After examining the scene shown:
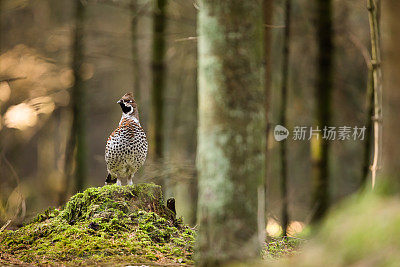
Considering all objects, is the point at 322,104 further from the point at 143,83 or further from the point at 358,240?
the point at 143,83

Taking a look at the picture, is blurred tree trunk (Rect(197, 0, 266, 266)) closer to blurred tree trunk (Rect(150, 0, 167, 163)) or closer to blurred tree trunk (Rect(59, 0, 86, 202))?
blurred tree trunk (Rect(150, 0, 167, 163))

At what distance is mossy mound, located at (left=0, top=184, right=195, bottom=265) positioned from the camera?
5003 mm

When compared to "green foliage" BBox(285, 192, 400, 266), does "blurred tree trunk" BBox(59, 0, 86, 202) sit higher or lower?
higher

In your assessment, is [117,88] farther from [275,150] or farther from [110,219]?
[110,219]

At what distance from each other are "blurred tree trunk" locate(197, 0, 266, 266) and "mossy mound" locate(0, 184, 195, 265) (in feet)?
4.55

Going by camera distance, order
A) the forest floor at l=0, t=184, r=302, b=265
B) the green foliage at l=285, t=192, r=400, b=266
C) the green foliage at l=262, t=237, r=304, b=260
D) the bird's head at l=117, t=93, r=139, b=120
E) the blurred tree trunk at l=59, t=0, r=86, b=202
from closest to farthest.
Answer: the green foliage at l=285, t=192, r=400, b=266 → the forest floor at l=0, t=184, r=302, b=265 → the green foliage at l=262, t=237, r=304, b=260 → the bird's head at l=117, t=93, r=139, b=120 → the blurred tree trunk at l=59, t=0, r=86, b=202

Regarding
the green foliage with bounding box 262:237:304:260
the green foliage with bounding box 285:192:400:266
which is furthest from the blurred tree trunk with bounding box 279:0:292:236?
the green foliage with bounding box 285:192:400:266

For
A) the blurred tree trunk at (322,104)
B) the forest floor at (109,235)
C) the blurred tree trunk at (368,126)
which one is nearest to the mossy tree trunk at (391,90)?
the forest floor at (109,235)

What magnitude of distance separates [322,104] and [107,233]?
5.29 m

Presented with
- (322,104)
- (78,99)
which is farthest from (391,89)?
(78,99)

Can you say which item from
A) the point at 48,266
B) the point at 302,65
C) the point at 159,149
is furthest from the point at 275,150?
the point at 48,266

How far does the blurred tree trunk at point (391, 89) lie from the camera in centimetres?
327

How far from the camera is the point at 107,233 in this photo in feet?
17.9

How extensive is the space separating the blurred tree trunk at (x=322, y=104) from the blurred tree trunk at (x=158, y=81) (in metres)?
3.00
